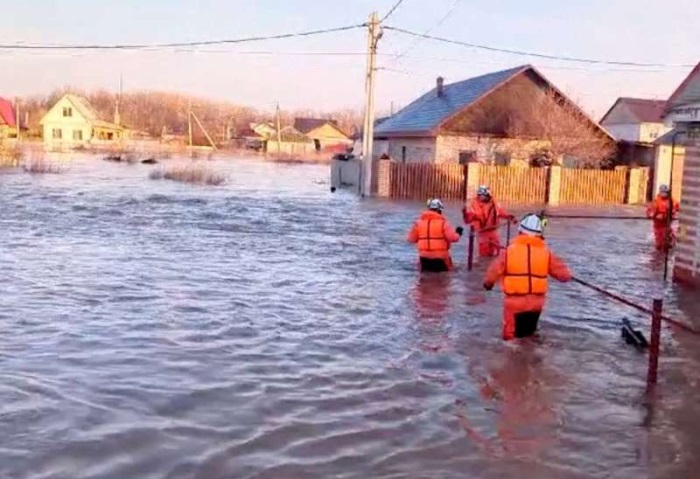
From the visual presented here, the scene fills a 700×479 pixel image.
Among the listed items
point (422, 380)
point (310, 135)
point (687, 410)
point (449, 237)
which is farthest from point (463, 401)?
point (310, 135)

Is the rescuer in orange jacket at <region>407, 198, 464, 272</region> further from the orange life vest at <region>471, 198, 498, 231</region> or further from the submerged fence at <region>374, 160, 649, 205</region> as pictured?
the submerged fence at <region>374, 160, 649, 205</region>

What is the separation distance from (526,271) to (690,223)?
5638 mm

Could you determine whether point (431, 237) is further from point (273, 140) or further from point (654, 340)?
point (273, 140)

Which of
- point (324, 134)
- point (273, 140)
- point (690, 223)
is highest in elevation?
point (324, 134)

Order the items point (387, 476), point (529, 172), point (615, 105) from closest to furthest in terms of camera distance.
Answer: point (387, 476), point (529, 172), point (615, 105)

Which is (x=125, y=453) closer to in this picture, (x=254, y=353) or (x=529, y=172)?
(x=254, y=353)

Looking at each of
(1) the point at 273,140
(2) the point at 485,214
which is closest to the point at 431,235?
(2) the point at 485,214

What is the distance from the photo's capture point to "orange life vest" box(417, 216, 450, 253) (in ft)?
43.8

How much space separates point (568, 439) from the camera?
659cm

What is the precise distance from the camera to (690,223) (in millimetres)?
13516

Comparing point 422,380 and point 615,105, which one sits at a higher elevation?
point 615,105

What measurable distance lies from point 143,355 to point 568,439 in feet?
13.4

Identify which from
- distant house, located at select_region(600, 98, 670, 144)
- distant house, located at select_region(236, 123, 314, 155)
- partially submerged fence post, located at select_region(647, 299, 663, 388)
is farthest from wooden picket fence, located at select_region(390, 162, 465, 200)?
distant house, located at select_region(236, 123, 314, 155)

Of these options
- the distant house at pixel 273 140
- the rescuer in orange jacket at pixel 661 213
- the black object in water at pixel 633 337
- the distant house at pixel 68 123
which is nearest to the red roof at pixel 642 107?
the distant house at pixel 273 140
